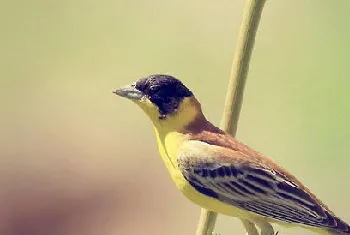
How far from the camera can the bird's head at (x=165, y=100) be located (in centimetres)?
348

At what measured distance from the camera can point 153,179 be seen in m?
8.31

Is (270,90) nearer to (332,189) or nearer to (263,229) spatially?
(332,189)

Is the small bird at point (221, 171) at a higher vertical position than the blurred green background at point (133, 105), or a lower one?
lower

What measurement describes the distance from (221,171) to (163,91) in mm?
341

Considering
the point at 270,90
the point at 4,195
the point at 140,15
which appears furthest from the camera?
the point at 140,15

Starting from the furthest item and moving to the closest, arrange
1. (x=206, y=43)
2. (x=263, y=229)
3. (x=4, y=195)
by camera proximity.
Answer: (x=206, y=43) < (x=4, y=195) < (x=263, y=229)

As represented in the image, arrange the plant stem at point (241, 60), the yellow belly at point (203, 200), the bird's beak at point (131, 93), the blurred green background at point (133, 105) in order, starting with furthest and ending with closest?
the blurred green background at point (133, 105) < the bird's beak at point (131, 93) < the yellow belly at point (203, 200) < the plant stem at point (241, 60)

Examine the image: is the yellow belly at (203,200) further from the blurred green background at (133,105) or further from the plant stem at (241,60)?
the blurred green background at (133,105)

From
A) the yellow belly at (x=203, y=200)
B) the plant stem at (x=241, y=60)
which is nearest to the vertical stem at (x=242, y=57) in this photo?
the plant stem at (x=241, y=60)

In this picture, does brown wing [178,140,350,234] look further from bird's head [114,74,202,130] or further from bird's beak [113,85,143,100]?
bird's beak [113,85,143,100]

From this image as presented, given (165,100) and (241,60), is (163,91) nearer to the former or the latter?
(165,100)

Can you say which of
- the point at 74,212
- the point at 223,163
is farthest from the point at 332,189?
the point at 223,163

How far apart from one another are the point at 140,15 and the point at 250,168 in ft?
23.4

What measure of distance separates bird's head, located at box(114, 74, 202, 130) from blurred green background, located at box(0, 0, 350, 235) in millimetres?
3704
